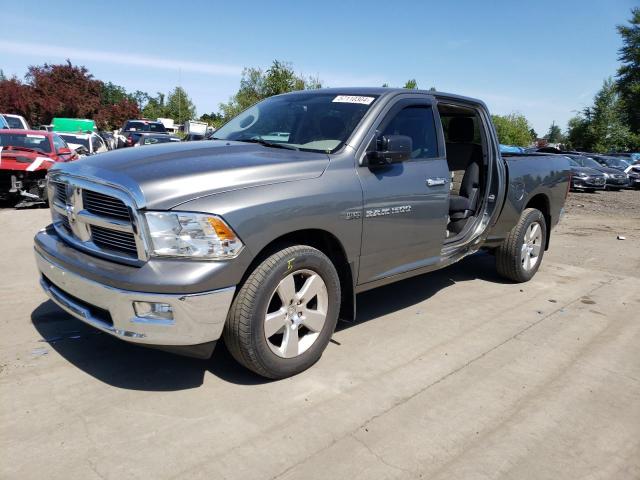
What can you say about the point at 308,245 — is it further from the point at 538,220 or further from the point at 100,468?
the point at 538,220

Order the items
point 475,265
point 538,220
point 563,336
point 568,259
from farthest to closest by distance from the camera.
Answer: point 568,259
point 475,265
point 538,220
point 563,336

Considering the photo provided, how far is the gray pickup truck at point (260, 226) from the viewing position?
2781 millimetres

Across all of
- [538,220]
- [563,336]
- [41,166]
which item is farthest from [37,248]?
[41,166]

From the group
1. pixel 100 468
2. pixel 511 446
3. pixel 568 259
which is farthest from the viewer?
pixel 568 259

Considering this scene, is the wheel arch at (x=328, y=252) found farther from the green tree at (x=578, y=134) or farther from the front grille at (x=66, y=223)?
the green tree at (x=578, y=134)

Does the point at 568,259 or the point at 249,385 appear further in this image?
the point at 568,259

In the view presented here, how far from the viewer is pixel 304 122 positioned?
4.09 metres

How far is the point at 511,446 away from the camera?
273cm

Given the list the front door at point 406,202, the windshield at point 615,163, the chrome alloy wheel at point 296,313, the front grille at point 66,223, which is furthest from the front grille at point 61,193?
the windshield at point 615,163

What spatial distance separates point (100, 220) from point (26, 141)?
9.56 metres

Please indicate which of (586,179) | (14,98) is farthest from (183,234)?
(14,98)

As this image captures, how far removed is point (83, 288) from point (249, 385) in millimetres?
1150

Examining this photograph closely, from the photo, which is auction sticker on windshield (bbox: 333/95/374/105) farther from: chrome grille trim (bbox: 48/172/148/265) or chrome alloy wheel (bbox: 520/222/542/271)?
chrome alloy wheel (bbox: 520/222/542/271)

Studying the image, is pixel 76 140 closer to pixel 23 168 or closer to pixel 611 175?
pixel 23 168
